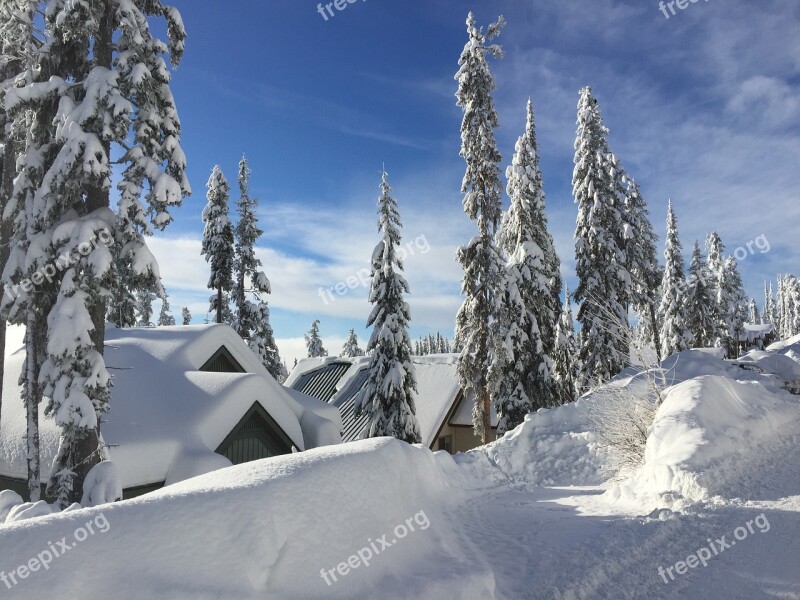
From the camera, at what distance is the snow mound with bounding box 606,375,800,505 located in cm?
750

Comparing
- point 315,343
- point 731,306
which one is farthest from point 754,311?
point 315,343

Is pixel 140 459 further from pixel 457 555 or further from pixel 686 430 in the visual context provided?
pixel 686 430

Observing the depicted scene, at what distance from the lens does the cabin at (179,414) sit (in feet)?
42.9

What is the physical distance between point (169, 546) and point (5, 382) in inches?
724

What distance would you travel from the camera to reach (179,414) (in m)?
14.8

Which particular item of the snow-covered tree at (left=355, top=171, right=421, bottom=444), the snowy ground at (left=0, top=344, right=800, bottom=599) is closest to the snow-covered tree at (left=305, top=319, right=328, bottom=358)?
the snow-covered tree at (left=355, top=171, right=421, bottom=444)

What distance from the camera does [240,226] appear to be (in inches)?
1172

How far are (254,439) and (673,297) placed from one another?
134 feet

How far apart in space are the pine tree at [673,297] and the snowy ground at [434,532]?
36270mm

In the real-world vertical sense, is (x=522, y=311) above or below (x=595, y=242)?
below

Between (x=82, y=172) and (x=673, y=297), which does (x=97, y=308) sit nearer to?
(x=82, y=172)

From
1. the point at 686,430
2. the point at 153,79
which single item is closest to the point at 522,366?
the point at 686,430

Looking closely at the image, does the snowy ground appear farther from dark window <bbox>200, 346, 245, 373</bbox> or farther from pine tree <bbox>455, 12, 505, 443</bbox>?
dark window <bbox>200, 346, 245, 373</bbox>

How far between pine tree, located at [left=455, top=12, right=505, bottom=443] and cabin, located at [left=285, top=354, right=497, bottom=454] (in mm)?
4103
